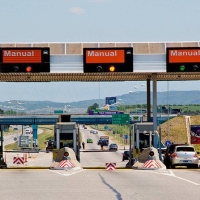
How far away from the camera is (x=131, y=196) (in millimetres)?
18172

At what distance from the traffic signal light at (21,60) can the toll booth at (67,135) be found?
6.22 metres

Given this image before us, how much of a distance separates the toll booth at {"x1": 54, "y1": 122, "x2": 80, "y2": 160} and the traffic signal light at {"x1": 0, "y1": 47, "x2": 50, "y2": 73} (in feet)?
20.4

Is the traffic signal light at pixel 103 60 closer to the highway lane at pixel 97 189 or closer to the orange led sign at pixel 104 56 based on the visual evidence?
the orange led sign at pixel 104 56

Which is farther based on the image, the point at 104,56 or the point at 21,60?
the point at 104,56

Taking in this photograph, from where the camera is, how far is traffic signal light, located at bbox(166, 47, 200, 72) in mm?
35531

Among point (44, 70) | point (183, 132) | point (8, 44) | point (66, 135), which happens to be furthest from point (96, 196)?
point (183, 132)

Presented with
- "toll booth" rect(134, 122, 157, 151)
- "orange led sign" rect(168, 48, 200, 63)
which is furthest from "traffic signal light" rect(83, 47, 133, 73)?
"toll booth" rect(134, 122, 157, 151)

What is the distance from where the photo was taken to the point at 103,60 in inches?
1389

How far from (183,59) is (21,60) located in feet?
26.0

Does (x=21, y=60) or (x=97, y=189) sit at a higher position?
(x=21, y=60)

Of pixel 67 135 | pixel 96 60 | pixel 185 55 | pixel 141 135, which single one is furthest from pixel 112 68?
pixel 67 135

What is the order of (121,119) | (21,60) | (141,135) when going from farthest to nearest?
(121,119) < (141,135) < (21,60)

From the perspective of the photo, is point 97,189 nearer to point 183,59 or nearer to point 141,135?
point 183,59

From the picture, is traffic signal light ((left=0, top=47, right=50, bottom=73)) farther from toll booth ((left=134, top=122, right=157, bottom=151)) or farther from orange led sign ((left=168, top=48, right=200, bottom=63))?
toll booth ((left=134, top=122, right=157, bottom=151))
